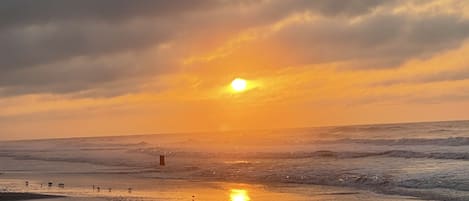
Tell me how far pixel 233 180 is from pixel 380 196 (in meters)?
10.2

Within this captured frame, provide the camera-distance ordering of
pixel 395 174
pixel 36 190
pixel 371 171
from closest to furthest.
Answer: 1. pixel 36 190
2. pixel 395 174
3. pixel 371 171

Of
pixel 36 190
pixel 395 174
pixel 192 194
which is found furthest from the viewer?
pixel 395 174

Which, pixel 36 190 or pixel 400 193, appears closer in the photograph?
pixel 400 193

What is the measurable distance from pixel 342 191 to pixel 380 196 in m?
2.17

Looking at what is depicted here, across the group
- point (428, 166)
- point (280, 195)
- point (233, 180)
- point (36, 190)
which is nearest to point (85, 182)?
point (36, 190)

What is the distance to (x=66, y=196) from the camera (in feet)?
76.0

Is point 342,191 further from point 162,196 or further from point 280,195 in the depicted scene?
point 162,196

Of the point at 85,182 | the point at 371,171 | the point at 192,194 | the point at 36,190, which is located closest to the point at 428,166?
the point at 371,171

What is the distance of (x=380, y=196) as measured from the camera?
75.6 ft

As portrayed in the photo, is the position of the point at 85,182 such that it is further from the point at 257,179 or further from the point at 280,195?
the point at 280,195

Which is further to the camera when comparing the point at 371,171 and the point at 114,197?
the point at 371,171

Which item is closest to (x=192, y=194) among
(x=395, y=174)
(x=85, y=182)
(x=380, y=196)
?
(x=380, y=196)

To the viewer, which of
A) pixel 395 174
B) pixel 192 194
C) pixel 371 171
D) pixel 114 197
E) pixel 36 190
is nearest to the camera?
pixel 114 197

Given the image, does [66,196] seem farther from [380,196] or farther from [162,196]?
[380,196]
